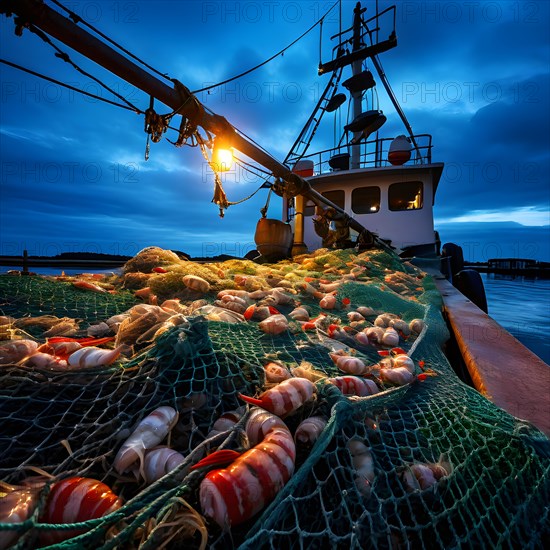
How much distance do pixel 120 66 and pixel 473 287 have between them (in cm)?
841

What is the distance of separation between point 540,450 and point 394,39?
16.6 metres

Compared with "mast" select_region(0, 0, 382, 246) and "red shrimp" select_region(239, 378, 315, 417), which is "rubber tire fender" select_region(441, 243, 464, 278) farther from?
"red shrimp" select_region(239, 378, 315, 417)

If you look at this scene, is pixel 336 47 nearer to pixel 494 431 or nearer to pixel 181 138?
pixel 181 138

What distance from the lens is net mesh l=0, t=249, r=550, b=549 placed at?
88cm

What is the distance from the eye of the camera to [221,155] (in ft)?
17.3

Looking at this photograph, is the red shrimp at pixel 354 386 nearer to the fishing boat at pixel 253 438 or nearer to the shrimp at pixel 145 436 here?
the fishing boat at pixel 253 438

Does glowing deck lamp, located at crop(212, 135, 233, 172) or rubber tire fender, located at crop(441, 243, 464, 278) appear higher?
glowing deck lamp, located at crop(212, 135, 233, 172)

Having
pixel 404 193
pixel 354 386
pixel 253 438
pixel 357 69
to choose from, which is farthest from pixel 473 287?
pixel 357 69

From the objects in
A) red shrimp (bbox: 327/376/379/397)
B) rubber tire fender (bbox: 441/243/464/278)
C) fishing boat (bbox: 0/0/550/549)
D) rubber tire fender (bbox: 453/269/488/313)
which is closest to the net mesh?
fishing boat (bbox: 0/0/550/549)

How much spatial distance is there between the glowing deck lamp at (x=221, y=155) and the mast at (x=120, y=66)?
132 millimetres

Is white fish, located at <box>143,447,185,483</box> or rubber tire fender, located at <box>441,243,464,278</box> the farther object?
rubber tire fender, located at <box>441,243,464,278</box>

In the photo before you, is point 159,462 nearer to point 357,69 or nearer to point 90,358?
point 90,358

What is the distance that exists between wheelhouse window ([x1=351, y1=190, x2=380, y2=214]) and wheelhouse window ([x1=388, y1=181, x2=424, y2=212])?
1.79ft

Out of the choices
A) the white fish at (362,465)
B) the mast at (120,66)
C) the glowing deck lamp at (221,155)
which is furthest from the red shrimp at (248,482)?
the glowing deck lamp at (221,155)
